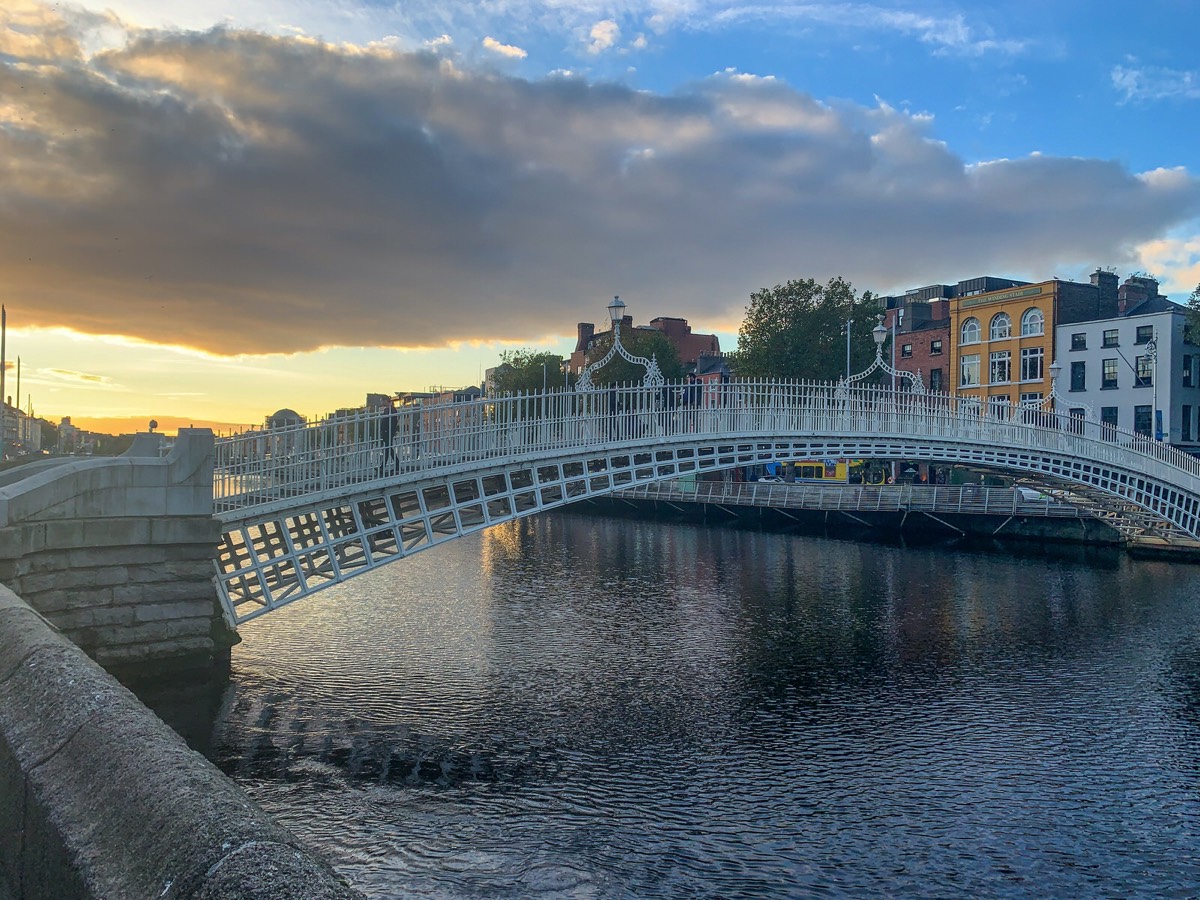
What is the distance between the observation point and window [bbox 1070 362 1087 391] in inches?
2060

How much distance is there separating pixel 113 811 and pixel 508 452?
16.0 meters

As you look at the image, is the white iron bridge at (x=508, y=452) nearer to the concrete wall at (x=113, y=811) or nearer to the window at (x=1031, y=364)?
the concrete wall at (x=113, y=811)

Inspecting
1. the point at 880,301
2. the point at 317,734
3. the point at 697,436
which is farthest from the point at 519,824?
the point at 880,301

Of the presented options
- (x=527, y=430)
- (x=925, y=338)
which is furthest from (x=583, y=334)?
(x=527, y=430)

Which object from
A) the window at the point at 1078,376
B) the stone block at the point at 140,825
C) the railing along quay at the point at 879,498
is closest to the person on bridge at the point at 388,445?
the stone block at the point at 140,825

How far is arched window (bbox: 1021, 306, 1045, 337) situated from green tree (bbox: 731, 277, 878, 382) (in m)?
8.74

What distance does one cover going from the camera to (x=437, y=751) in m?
13.7

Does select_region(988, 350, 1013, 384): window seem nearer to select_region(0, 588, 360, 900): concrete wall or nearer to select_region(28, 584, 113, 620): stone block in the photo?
select_region(28, 584, 113, 620): stone block

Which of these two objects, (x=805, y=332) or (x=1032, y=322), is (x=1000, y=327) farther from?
(x=805, y=332)

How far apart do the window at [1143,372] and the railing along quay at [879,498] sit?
11592 mm

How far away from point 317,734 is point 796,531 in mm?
39058

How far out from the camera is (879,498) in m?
47.6

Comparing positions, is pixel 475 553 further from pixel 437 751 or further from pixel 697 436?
pixel 437 751

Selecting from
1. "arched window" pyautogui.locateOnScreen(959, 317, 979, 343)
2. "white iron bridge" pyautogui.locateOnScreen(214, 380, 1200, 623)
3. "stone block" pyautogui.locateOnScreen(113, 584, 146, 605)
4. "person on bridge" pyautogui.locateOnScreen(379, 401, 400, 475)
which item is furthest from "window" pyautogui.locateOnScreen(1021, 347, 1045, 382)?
"stone block" pyautogui.locateOnScreen(113, 584, 146, 605)
